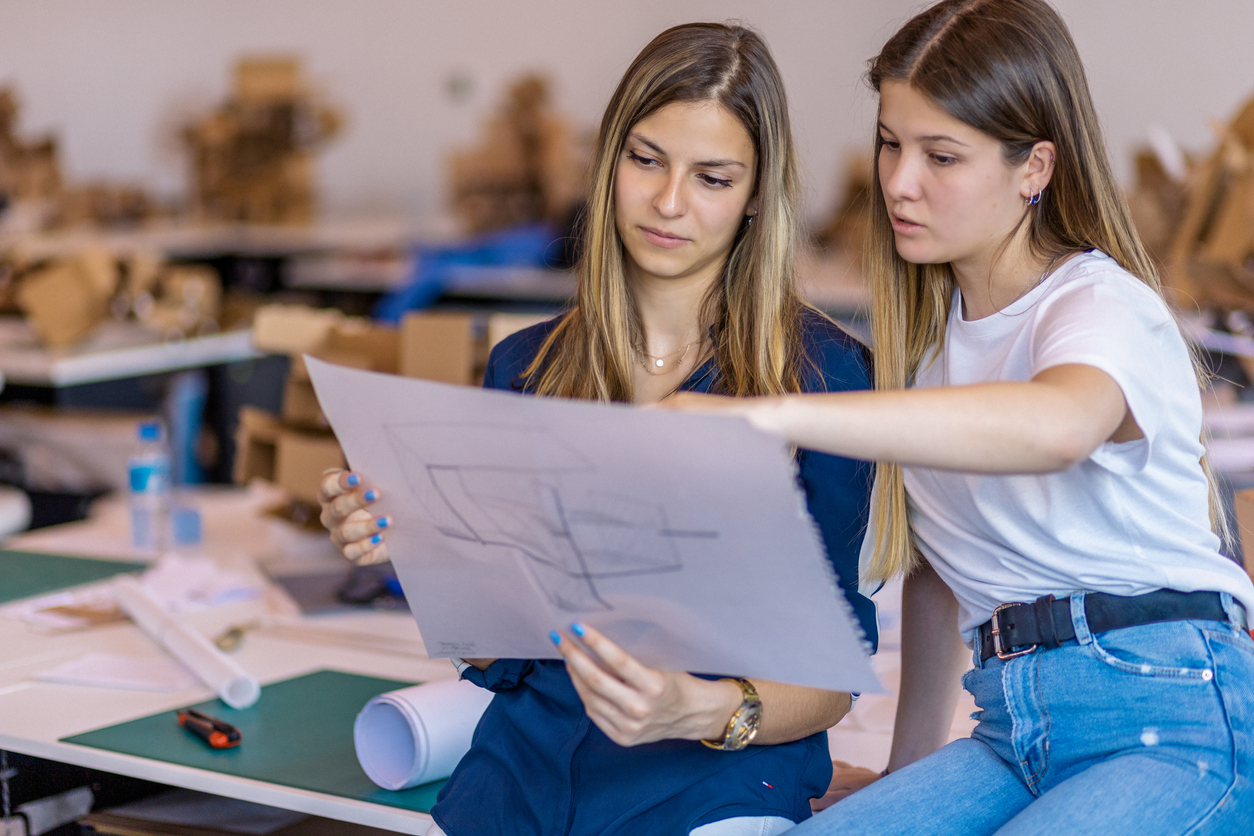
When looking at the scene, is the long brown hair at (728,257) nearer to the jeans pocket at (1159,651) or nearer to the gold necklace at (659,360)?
the gold necklace at (659,360)

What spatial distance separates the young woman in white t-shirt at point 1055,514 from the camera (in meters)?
1.01

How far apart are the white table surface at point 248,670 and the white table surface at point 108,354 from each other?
1225 millimetres

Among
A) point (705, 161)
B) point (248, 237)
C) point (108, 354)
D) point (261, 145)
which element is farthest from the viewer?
point (261, 145)

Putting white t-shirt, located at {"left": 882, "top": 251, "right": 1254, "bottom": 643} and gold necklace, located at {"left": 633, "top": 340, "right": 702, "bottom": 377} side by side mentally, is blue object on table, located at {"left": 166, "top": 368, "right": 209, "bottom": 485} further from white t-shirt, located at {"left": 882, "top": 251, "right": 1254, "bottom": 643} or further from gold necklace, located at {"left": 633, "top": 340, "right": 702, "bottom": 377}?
white t-shirt, located at {"left": 882, "top": 251, "right": 1254, "bottom": 643}

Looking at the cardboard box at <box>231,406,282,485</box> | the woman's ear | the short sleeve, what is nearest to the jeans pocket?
the short sleeve

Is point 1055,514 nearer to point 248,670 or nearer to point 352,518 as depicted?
point 352,518

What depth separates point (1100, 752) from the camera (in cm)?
105

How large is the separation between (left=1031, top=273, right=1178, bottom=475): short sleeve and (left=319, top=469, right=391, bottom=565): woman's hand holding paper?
62cm

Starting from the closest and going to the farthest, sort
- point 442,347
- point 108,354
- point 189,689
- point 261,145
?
1. point 189,689
2. point 442,347
3. point 108,354
4. point 261,145

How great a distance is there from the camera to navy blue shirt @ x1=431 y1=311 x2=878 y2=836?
112 cm

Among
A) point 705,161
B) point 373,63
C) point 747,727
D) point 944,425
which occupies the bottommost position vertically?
point 747,727

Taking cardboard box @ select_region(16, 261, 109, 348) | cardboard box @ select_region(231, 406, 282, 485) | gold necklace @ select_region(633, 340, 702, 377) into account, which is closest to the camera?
gold necklace @ select_region(633, 340, 702, 377)

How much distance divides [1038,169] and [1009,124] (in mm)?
67

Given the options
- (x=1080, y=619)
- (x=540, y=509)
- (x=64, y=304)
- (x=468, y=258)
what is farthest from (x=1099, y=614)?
(x=468, y=258)
